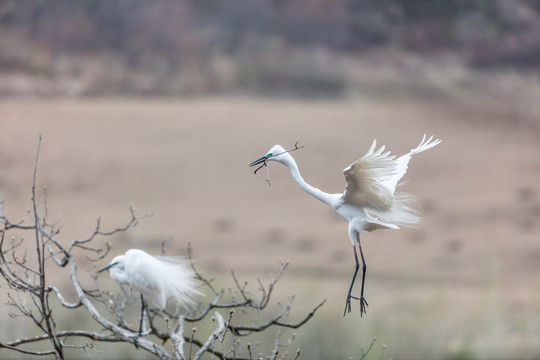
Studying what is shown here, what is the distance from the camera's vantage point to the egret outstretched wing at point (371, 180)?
117 cm

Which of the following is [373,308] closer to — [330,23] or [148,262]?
[330,23]

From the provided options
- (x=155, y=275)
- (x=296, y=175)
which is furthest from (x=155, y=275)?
(x=296, y=175)

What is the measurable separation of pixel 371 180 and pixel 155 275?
3.05 feet

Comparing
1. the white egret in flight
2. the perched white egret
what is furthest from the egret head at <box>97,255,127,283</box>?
the perched white egret

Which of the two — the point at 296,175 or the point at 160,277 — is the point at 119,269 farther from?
the point at 296,175

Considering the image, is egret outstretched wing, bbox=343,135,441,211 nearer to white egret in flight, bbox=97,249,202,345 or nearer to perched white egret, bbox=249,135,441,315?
perched white egret, bbox=249,135,441,315

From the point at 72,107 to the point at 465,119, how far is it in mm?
4714

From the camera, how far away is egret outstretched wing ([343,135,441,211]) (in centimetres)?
117

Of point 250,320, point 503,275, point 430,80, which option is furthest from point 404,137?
point 250,320

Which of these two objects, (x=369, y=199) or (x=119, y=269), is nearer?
(x=369, y=199)

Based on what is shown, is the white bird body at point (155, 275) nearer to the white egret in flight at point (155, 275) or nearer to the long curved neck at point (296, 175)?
the white egret in flight at point (155, 275)

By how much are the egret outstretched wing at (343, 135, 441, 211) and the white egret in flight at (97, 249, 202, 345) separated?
2.88 feet

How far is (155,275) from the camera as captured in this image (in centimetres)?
193

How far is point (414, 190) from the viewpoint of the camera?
313 inches
